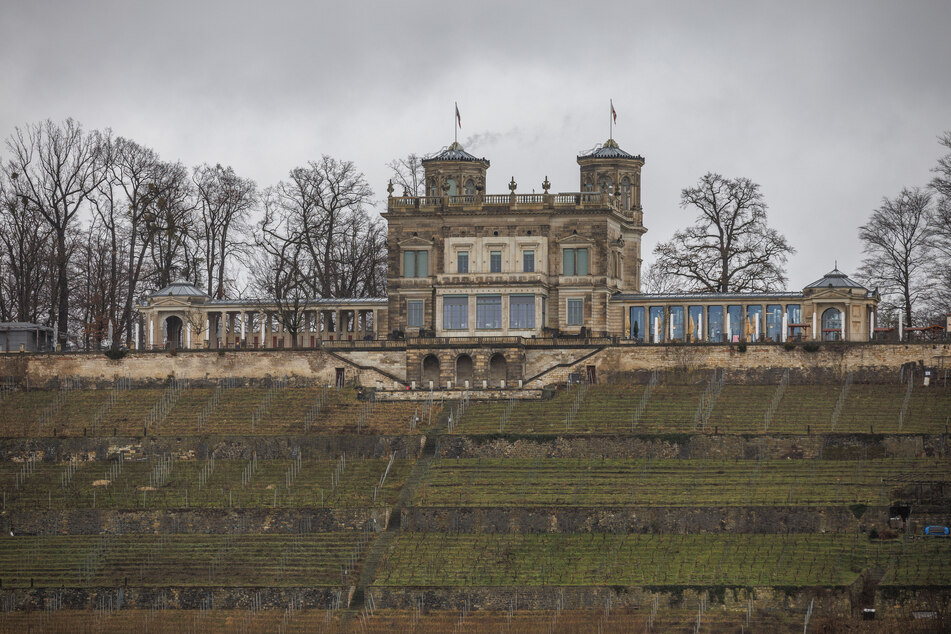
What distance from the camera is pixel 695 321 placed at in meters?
91.6

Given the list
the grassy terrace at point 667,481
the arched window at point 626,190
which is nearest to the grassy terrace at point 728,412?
the grassy terrace at point 667,481

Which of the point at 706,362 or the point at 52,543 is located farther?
the point at 706,362

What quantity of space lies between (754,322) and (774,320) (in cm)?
99

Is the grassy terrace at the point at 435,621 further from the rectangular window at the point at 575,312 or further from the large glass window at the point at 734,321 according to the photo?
the large glass window at the point at 734,321

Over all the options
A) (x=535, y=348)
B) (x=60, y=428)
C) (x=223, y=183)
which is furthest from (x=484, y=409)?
(x=223, y=183)

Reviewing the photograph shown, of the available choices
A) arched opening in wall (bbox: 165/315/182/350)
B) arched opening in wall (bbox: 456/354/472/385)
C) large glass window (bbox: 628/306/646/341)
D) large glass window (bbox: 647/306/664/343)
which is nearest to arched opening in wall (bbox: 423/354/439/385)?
arched opening in wall (bbox: 456/354/472/385)

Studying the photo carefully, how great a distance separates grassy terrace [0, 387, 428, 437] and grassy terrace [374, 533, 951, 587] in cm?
1330

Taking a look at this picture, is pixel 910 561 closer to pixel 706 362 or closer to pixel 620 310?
pixel 706 362

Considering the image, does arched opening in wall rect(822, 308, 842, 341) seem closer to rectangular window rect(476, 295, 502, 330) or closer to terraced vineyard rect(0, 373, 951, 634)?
terraced vineyard rect(0, 373, 951, 634)

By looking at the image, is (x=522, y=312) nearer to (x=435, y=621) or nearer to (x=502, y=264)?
(x=502, y=264)

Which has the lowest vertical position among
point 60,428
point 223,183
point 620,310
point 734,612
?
point 734,612

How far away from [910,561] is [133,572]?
2792 cm

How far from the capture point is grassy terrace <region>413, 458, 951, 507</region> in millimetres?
70625

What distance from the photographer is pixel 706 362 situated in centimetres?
8562
